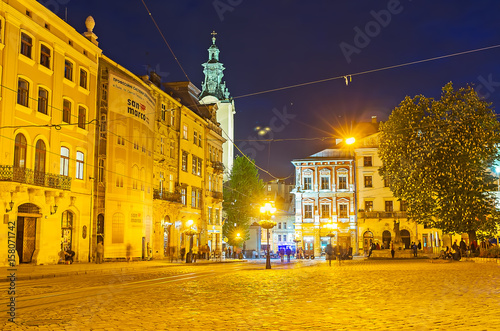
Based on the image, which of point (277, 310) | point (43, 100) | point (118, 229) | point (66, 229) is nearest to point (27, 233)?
point (66, 229)

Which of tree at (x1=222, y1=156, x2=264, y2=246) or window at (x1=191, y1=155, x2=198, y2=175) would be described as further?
tree at (x1=222, y1=156, x2=264, y2=246)

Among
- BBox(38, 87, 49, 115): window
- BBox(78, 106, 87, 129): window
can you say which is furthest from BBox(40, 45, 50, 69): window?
BBox(78, 106, 87, 129): window

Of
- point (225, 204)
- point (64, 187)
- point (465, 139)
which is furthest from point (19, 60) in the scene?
point (225, 204)

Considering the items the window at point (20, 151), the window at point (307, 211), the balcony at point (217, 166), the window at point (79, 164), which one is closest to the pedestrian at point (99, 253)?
the window at point (79, 164)

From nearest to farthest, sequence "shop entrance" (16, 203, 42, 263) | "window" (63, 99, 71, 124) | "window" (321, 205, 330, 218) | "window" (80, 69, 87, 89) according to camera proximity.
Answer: "shop entrance" (16, 203, 42, 263), "window" (63, 99, 71, 124), "window" (80, 69, 87, 89), "window" (321, 205, 330, 218)

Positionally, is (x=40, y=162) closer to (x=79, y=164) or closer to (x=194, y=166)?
(x=79, y=164)

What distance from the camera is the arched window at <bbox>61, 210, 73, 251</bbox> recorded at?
3262cm

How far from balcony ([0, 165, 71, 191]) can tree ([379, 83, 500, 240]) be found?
75.3 ft

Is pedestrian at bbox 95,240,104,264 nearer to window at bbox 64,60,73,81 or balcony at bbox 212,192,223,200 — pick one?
window at bbox 64,60,73,81

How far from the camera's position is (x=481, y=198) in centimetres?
Answer: 3725

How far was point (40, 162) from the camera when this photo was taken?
29.8 metres

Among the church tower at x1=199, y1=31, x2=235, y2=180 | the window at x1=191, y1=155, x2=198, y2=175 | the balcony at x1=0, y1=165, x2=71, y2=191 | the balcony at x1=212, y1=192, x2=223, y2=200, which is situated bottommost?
the balcony at x1=0, y1=165, x2=71, y2=191

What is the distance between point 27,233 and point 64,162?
482 cm

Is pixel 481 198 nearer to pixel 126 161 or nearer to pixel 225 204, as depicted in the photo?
pixel 126 161
